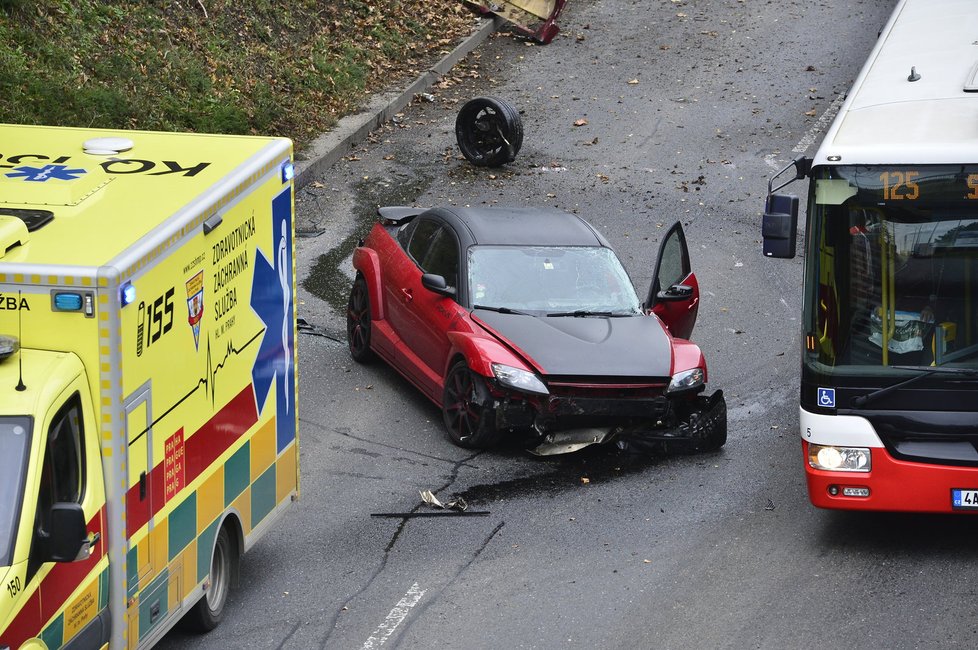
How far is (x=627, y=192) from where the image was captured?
17.7 meters

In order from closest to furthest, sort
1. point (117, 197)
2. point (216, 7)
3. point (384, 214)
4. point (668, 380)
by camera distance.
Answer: point (117, 197) → point (668, 380) → point (384, 214) → point (216, 7)

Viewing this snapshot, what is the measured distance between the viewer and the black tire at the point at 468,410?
1082 centimetres

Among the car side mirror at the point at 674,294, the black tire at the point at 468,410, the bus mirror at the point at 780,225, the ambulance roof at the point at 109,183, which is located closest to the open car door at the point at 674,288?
the car side mirror at the point at 674,294

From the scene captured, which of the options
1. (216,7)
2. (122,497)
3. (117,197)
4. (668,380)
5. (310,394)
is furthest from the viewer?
(216,7)

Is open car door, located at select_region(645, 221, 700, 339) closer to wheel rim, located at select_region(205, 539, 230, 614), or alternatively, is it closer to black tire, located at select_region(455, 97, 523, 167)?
wheel rim, located at select_region(205, 539, 230, 614)

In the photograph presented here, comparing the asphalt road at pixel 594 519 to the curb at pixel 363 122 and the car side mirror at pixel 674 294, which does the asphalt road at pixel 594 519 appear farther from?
the car side mirror at pixel 674 294

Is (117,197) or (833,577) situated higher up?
(117,197)

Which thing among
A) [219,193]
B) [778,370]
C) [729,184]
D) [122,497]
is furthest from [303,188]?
[122,497]

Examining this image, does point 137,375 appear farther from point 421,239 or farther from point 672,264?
point 672,264

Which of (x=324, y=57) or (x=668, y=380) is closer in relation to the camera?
(x=668, y=380)

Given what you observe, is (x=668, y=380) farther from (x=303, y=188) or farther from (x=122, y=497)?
(x=303, y=188)

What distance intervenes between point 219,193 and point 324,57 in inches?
530

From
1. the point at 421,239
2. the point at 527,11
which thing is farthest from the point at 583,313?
the point at 527,11

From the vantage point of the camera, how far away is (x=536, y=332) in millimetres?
10992
